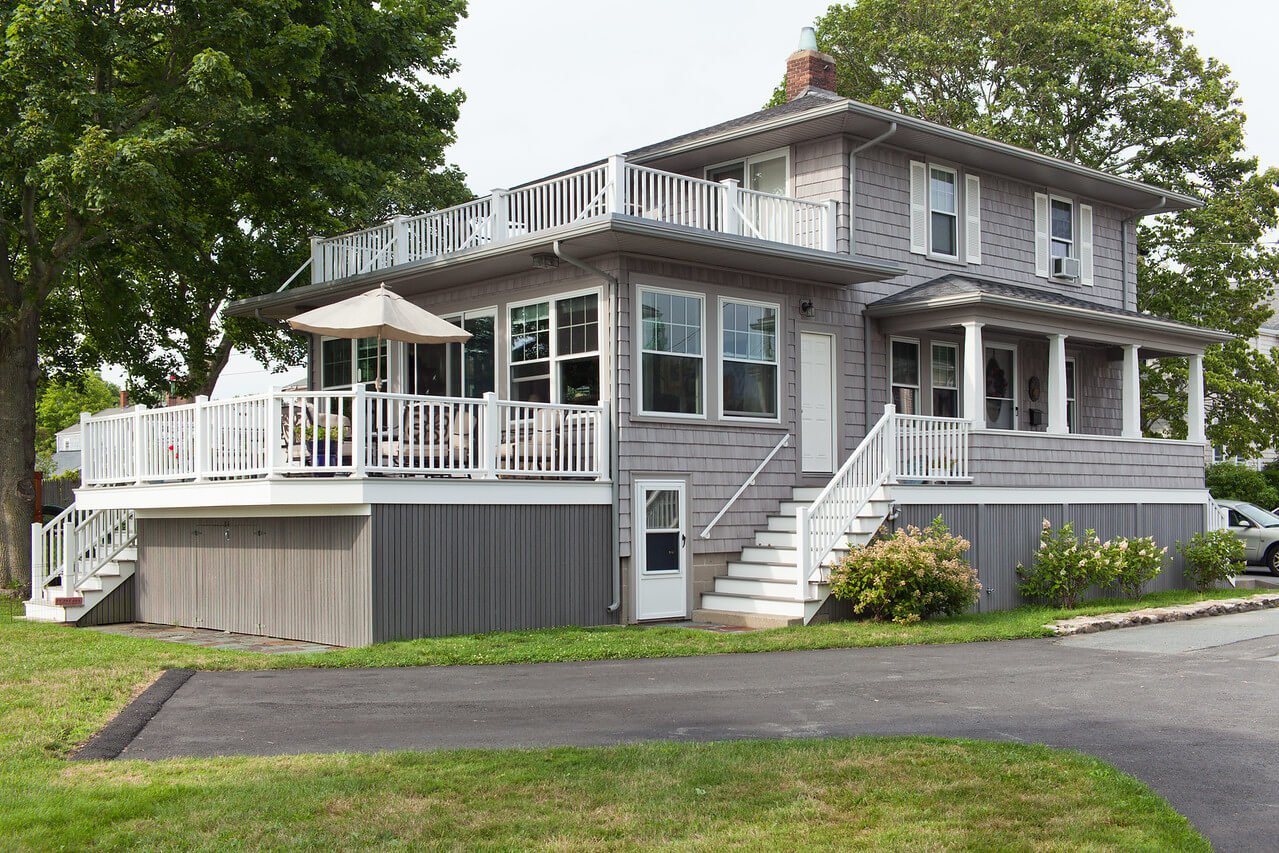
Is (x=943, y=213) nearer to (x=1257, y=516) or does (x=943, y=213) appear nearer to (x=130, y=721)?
(x=1257, y=516)

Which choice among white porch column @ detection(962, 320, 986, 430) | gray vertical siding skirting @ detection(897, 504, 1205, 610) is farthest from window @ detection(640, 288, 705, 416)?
white porch column @ detection(962, 320, 986, 430)

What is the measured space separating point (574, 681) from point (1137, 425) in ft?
46.0

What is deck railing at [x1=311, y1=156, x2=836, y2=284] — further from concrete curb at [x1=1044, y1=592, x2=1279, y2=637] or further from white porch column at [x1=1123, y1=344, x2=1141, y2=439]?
white porch column at [x1=1123, y1=344, x2=1141, y2=439]

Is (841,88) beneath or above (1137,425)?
above

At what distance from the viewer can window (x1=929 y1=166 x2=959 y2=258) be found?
20875mm

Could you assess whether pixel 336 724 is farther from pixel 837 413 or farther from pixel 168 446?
pixel 837 413

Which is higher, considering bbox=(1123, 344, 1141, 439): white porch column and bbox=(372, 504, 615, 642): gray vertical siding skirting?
bbox=(1123, 344, 1141, 439): white porch column

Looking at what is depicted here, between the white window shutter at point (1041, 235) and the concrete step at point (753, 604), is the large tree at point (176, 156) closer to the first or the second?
the concrete step at point (753, 604)

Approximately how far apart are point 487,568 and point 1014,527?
8.39 m

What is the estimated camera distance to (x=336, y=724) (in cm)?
939

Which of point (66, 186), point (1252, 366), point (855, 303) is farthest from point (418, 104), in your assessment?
point (1252, 366)

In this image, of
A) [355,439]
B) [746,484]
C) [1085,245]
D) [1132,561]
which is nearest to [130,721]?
[355,439]

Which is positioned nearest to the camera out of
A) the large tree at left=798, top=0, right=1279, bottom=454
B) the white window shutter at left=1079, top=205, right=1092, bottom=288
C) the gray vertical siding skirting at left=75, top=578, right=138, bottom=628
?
the gray vertical siding skirting at left=75, top=578, right=138, bottom=628

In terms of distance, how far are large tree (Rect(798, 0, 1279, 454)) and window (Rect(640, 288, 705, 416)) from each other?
69.0ft
